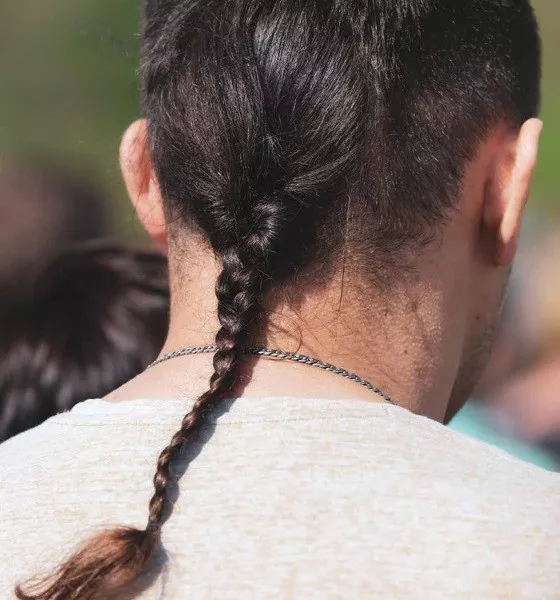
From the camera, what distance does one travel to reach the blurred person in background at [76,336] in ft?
5.86

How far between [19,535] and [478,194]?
707mm

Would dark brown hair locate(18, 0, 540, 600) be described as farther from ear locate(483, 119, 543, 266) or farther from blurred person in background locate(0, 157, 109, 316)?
blurred person in background locate(0, 157, 109, 316)

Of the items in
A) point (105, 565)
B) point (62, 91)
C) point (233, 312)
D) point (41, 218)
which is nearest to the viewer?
point (105, 565)

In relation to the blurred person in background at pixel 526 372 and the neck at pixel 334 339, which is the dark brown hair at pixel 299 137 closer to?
the neck at pixel 334 339

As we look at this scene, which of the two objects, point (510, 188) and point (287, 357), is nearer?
point (287, 357)

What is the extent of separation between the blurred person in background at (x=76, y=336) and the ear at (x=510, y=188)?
2.59 feet

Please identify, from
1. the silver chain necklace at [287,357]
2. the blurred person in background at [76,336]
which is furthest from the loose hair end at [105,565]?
the blurred person in background at [76,336]

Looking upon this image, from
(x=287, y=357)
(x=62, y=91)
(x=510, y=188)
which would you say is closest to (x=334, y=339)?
(x=287, y=357)

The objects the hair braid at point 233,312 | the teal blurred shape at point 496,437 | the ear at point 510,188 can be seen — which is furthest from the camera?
the teal blurred shape at point 496,437

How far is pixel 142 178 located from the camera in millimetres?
1322

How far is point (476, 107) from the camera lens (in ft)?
4.01

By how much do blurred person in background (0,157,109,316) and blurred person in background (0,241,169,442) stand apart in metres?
0.20

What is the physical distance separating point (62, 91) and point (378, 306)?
2.20 meters

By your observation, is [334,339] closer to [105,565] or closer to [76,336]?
[105,565]
